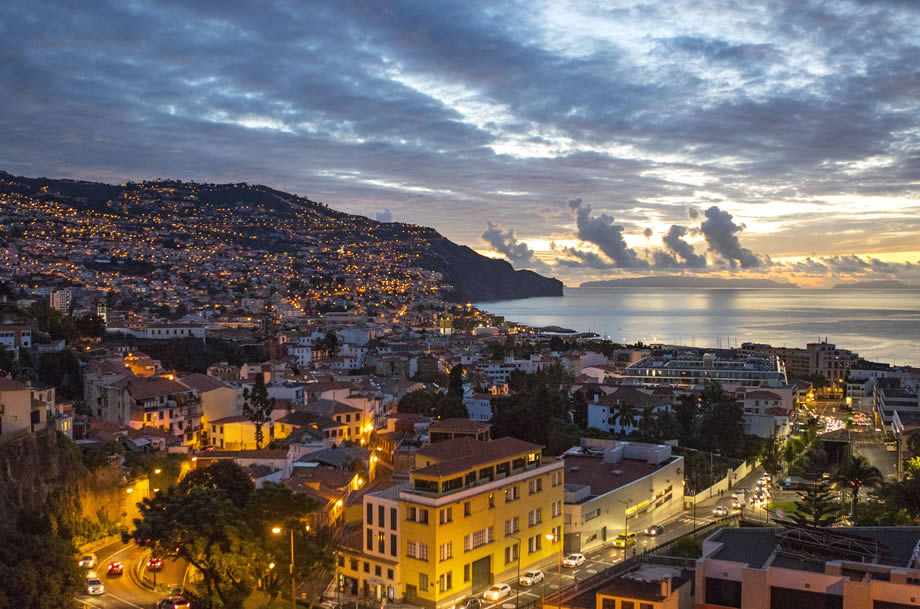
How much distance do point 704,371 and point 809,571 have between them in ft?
133

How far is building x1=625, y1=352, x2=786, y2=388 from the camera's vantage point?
51.5 m

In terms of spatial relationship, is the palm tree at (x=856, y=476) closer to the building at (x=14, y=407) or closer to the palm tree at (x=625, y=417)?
the palm tree at (x=625, y=417)

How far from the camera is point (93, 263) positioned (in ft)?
343

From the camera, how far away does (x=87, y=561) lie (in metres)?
19.1

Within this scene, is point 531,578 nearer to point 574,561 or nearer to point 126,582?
point 574,561

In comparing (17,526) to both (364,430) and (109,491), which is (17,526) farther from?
(364,430)

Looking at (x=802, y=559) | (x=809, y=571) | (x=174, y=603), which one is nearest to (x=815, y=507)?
(x=802, y=559)

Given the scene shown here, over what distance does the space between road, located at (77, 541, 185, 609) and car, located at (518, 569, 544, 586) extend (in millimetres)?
7960

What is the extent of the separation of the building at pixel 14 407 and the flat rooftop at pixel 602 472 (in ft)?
50.4

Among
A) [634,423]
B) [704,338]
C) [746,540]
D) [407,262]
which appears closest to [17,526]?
[746,540]

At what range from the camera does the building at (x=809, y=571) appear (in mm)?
13867

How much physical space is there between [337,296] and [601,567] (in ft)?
351

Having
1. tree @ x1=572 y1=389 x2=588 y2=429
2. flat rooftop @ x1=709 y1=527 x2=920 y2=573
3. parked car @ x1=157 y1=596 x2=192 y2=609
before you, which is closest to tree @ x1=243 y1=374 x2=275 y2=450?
tree @ x1=572 y1=389 x2=588 y2=429

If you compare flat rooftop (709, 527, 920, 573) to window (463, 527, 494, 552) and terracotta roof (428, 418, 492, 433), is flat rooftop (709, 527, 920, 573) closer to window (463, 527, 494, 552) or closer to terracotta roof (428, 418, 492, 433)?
window (463, 527, 494, 552)
